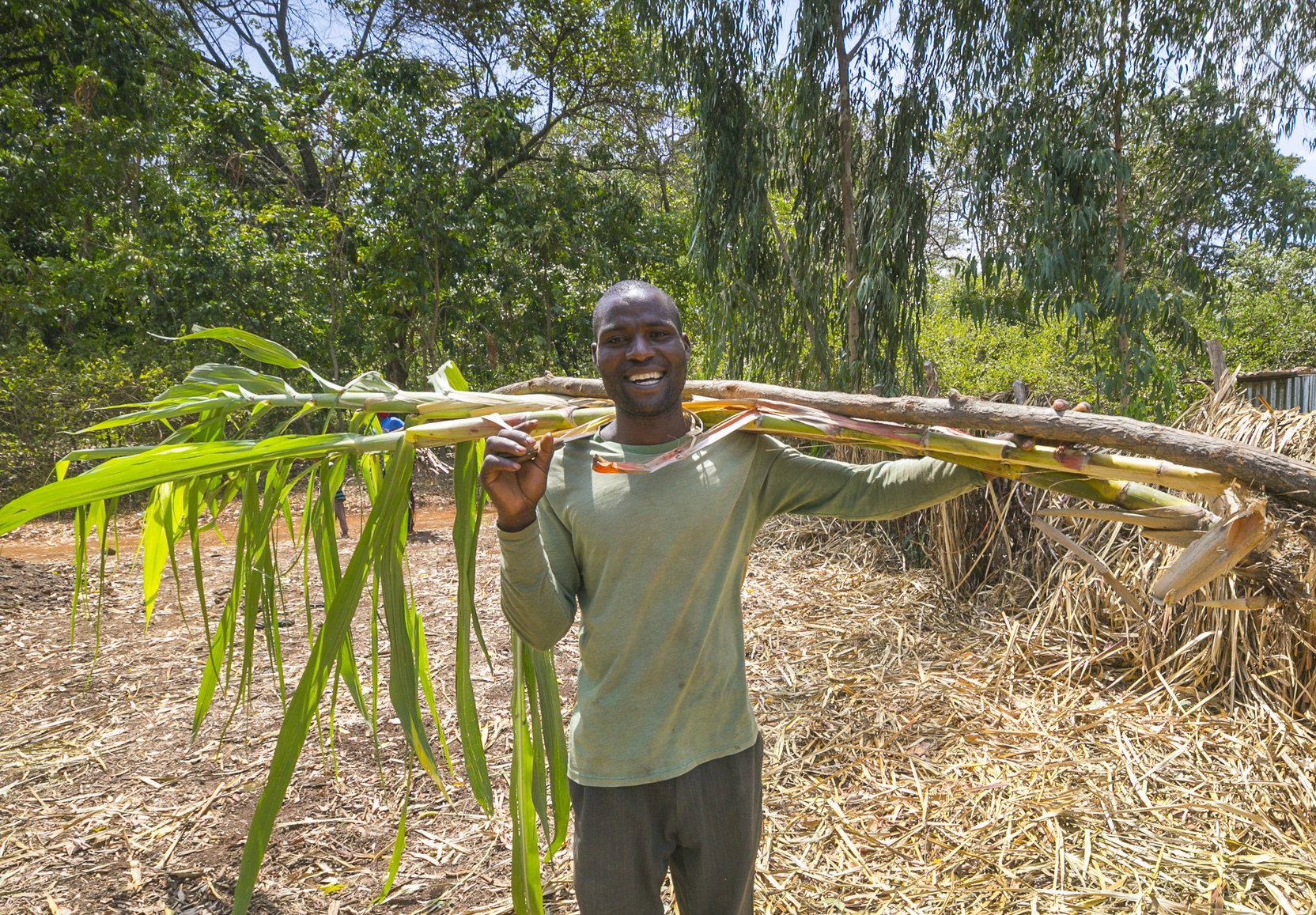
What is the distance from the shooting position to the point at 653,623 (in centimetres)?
122

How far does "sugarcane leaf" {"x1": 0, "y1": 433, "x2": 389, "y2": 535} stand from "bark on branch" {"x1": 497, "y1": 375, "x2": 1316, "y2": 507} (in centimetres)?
76

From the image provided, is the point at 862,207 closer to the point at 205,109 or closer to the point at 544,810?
the point at 544,810

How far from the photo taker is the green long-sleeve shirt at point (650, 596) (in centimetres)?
121

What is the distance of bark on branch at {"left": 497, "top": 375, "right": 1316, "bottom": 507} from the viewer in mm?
1084

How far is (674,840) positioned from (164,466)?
37.9 inches

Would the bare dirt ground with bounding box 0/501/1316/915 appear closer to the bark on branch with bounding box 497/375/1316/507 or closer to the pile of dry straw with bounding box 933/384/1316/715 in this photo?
the pile of dry straw with bounding box 933/384/1316/715

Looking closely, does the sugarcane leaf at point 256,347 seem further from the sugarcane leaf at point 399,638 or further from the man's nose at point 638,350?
the man's nose at point 638,350

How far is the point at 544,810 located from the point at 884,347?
4637mm

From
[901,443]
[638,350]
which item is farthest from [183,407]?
[901,443]

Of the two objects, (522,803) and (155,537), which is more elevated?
(155,537)

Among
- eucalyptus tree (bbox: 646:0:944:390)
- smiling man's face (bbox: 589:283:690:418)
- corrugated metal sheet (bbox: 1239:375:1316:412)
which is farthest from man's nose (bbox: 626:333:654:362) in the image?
corrugated metal sheet (bbox: 1239:375:1316:412)

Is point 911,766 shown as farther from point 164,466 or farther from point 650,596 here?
point 164,466

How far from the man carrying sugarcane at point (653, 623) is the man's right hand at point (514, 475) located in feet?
0.29

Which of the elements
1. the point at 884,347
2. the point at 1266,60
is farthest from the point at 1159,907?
the point at 1266,60
